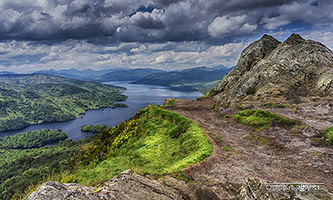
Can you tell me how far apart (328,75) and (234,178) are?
32.2 m

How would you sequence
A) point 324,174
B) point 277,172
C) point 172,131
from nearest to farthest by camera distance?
point 324,174 < point 277,172 < point 172,131

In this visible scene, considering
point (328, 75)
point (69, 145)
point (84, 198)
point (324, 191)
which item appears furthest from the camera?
point (69, 145)

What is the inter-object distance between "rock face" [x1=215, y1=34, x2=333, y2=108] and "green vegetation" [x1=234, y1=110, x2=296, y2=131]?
9.23 m

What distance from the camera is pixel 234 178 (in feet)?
37.9

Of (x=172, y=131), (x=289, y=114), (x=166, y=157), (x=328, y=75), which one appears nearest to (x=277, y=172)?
(x=166, y=157)

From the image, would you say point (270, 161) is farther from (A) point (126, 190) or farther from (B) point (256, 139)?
(A) point (126, 190)

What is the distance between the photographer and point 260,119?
22.2 meters

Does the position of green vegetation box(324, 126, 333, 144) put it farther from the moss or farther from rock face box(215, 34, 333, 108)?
the moss

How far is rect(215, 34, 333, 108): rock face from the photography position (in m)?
30.9

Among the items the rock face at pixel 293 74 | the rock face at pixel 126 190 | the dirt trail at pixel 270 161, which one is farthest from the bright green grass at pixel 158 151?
the rock face at pixel 293 74

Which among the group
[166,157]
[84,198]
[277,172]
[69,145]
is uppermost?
[84,198]

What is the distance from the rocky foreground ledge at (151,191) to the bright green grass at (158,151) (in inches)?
98.0

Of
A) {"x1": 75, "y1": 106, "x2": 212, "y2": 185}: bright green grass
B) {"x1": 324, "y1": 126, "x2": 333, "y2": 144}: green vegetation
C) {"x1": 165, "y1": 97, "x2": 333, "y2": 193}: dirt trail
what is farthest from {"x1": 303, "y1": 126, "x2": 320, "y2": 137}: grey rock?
{"x1": 75, "y1": 106, "x2": 212, "y2": 185}: bright green grass

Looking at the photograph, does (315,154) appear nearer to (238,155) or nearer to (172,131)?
(238,155)
